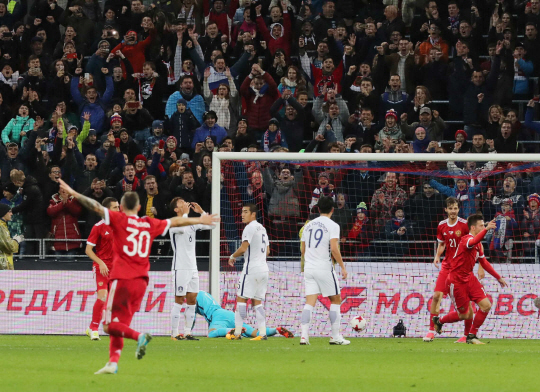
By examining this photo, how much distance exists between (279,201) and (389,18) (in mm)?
6026

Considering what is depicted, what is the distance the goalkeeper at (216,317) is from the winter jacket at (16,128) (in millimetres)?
7035

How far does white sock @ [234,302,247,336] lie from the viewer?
14602 mm

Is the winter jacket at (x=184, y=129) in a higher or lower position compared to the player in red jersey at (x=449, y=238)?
higher

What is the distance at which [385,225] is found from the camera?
17281mm

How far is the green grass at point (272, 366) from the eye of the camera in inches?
344

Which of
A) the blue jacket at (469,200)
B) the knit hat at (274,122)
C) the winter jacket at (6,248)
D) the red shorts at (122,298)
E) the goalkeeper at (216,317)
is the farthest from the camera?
the knit hat at (274,122)

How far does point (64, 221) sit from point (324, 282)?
21.9 feet

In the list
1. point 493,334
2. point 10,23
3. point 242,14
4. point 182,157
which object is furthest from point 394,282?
point 10,23

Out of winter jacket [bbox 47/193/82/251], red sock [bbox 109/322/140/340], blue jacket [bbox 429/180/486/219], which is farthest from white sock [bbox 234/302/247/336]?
red sock [bbox 109/322/140/340]

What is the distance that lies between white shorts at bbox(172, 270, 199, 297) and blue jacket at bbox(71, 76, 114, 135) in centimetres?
657

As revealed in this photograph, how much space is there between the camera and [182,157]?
19406 millimetres

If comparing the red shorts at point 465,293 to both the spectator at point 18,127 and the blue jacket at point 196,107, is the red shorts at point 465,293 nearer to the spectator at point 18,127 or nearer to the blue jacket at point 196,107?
the blue jacket at point 196,107

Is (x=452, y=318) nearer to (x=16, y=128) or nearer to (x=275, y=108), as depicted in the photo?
(x=275, y=108)

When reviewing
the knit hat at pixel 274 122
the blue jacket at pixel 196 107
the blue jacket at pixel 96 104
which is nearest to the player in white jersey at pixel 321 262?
the knit hat at pixel 274 122
